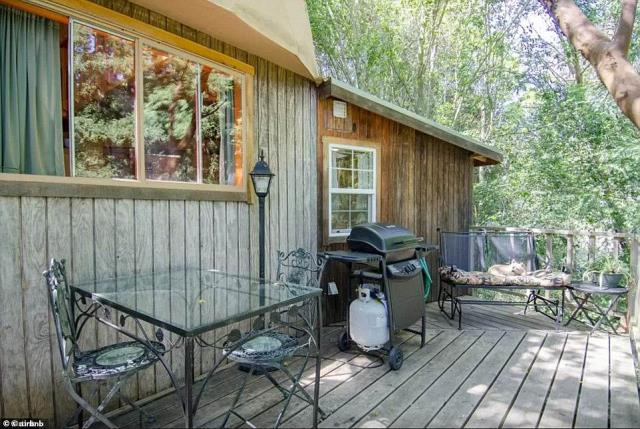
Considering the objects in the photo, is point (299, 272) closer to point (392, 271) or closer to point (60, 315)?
point (392, 271)

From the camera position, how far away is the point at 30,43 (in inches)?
78.5

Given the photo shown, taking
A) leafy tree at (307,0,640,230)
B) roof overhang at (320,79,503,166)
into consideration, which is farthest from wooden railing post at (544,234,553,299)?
leafy tree at (307,0,640,230)

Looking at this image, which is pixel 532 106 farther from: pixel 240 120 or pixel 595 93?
pixel 240 120

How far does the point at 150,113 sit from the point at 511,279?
3.78 metres

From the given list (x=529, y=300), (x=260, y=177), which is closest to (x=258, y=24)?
(x=260, y=177)

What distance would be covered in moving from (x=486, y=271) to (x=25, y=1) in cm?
474

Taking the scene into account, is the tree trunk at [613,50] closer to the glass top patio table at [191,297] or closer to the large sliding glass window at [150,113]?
the glass top patio table at [191,297]

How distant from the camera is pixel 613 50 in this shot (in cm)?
273

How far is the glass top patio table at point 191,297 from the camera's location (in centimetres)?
162

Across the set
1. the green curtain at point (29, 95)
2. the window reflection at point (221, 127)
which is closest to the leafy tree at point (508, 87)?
the window reflection at point (221, 127)

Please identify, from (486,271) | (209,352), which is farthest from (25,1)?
(486,271)

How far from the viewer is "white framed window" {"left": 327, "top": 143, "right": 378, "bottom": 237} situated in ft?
13.3

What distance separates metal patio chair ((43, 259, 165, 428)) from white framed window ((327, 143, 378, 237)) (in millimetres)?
2391

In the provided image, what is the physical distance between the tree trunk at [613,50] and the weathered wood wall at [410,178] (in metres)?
1.97
